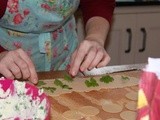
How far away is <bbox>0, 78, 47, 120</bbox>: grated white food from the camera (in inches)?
25.4

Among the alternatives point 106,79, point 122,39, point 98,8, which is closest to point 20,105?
point 106,79

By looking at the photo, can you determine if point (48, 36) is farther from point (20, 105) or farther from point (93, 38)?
point (20, 105)

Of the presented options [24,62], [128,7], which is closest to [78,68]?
[24,62]

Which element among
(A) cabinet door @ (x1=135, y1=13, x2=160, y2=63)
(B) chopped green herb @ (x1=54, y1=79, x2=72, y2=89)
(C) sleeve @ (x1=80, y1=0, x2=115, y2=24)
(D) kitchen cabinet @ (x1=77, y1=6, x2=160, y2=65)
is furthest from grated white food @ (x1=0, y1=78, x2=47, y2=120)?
(A) cabinet door @ (x1=135, y1=13, x2=160, y2=63)

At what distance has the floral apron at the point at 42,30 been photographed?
107 cm

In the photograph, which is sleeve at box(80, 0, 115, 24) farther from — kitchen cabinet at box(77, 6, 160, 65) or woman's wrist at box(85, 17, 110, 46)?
kitchen cabinet at box(77, 6, 160, 65)

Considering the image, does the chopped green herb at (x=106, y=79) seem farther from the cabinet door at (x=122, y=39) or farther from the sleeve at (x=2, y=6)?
the cabinet door at (x=122, y=39)

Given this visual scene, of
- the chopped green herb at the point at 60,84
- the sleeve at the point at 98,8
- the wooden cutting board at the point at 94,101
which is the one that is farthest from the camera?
the sleeve at the point at 98,8

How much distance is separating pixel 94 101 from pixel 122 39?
1.15 m

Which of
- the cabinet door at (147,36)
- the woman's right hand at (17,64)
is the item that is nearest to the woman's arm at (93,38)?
the woman's right hand at (17,64)

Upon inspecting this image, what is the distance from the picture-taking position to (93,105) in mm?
887

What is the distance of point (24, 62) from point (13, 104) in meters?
0.25

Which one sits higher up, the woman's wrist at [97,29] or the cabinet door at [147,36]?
the woman's wrist at [97,29]

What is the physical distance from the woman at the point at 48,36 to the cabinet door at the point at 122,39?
0.71 meters
